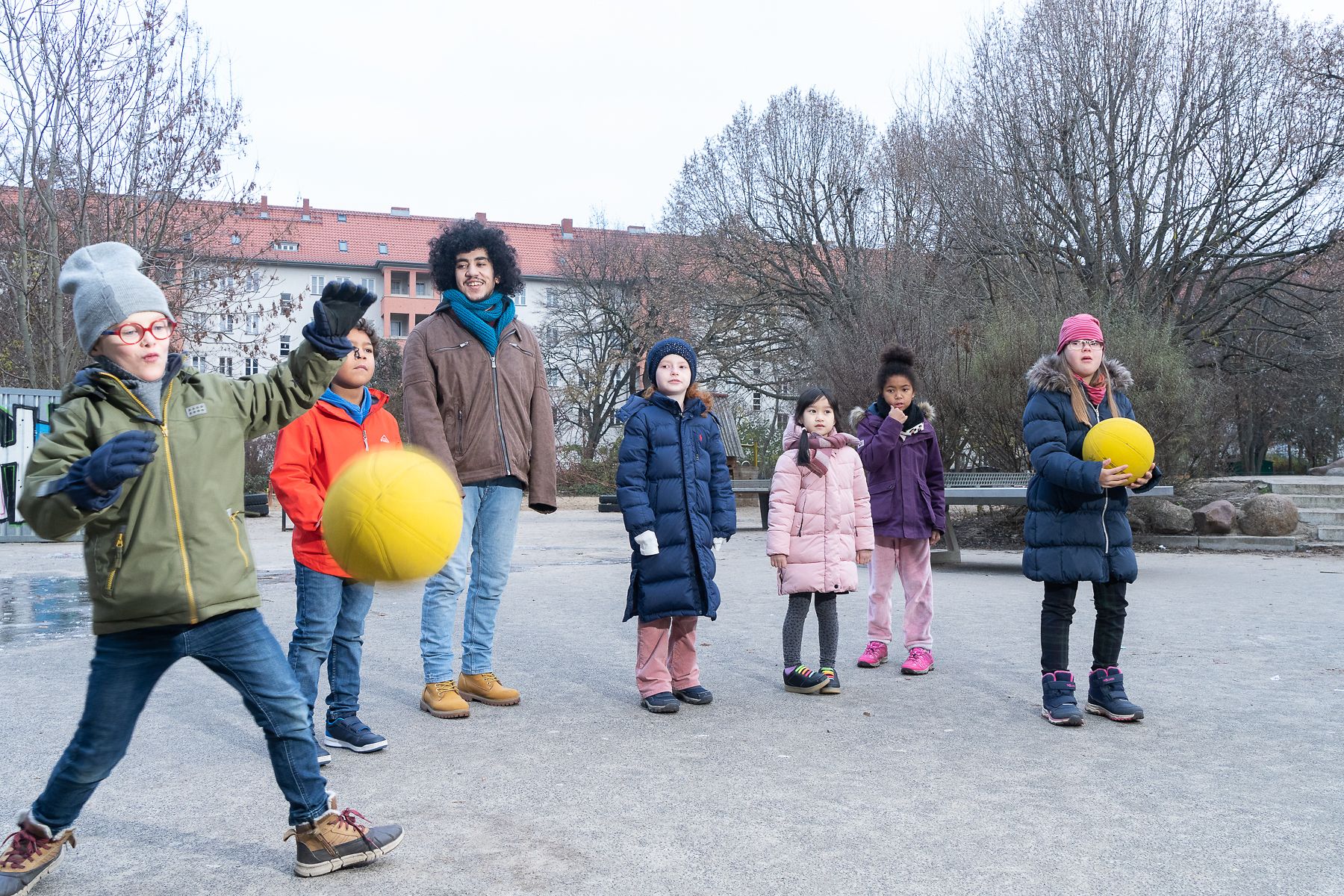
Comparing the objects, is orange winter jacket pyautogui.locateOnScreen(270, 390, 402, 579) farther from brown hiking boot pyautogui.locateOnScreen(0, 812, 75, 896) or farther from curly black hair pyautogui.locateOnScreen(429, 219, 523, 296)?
brown hiking boot pyautogui.locateOnScreen(0, 812, 75, 896)

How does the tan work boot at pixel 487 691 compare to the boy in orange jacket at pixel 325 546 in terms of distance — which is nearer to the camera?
the boy in orange jacket at pixel 325 546

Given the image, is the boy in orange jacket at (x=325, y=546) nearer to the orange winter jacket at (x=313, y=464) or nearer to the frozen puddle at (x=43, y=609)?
the orange winter jacket at (x=313, y=464)

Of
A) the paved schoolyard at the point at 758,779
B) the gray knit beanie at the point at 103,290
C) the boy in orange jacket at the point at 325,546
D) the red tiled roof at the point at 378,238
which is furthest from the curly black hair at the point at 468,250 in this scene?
the red tiled roof at the point at 378,238

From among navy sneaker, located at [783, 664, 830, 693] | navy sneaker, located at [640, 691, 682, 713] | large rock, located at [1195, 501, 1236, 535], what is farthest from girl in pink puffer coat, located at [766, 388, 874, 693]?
large rock, located at [1195, 501, 1236, 535]

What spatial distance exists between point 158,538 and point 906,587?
4.85 m

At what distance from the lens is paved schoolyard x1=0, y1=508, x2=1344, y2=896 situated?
3357 mm

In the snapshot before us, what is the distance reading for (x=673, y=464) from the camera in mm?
5828

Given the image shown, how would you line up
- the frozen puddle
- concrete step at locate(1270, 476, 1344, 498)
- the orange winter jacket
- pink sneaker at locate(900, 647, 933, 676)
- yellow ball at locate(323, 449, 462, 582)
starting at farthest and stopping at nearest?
concrete step at locate(1270, 476, 1344, 498) < the frozen puddle < pink sneaker at locate(900, 647, 933, 676) < the orange winter jacket < yellow ball at locate(323, 449, 462, 582)

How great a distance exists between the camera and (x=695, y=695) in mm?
5762

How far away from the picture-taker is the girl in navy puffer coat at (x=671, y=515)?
5672 mm

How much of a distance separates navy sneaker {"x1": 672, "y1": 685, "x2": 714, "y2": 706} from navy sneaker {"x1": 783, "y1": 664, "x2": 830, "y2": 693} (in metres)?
0.46

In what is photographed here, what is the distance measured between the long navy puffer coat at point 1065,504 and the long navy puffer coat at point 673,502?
1523mm

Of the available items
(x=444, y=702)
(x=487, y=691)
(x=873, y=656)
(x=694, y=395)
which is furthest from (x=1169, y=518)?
(x=444, y=702)

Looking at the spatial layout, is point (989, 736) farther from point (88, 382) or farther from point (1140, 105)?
point (1140, 105)
